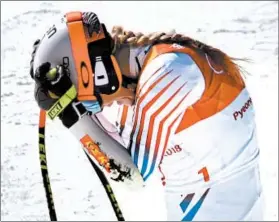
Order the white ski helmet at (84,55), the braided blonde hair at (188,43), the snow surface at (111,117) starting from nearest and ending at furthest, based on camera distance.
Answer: the braided blonde hair at (188,43) < the white ski helmet at (84,55) < the snow surface at (111,117)

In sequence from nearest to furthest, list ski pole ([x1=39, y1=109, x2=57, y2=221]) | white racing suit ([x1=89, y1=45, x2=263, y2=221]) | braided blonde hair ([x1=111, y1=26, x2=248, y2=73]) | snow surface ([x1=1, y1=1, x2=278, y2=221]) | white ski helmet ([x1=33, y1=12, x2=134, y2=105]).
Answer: white racing suit ([x1=89, y1=45, x2=263, y2=221]), braided blonde hair ([x1=111, y1=26, x2=248, y2=73]), white ski helmet ([x1=33, y1=12, x2=134, y2=105]), ski pole ([x1=39, y1=109, x2=57, y2=221]), snow surface ([x1=1, y1=1, x2=278, y2=221])

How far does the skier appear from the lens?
2.99 metres

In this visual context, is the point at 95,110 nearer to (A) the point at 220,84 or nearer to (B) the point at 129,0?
(A) the point at 220,84

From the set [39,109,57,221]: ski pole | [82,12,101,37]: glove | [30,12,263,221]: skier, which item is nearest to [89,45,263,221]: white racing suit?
[30,12,263,221]: skier

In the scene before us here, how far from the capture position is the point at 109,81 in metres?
3.42

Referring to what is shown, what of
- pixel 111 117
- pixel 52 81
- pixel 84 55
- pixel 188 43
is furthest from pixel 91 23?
pixel 111 117

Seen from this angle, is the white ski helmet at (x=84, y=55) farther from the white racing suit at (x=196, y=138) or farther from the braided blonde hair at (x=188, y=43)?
the white racing suit at (x=196, y=138)

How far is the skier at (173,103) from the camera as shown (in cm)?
299

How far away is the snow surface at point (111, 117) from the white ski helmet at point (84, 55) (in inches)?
76.6

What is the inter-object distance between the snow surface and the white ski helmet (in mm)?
1947

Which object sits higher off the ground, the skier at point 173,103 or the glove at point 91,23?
the glove at point 91,23

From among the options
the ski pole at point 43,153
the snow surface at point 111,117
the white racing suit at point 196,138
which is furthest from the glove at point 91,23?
the snow surface at point 111,117

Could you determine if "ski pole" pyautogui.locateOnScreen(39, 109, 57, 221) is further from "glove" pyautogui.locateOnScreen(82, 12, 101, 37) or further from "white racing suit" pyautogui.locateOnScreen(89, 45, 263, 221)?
"white racing suit" pyautogui.locateOnScreen(89, 45, 263, 221)

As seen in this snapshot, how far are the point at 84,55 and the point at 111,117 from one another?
0.60m
